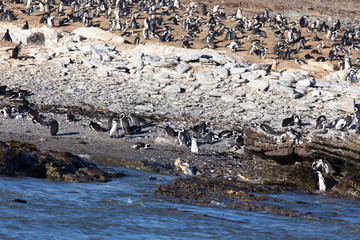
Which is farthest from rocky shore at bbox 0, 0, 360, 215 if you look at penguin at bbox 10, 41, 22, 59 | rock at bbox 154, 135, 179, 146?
penguin at bbox 10, 41, 22, 59

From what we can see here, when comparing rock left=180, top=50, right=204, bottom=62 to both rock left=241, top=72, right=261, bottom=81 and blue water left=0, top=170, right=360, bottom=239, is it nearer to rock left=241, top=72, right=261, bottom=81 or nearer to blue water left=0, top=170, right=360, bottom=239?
rock left=241, top=72, right=261, bottom=81

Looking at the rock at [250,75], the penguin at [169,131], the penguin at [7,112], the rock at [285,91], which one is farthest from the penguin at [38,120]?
the rock at [285,91]

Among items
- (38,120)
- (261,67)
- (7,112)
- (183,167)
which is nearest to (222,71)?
(261,67)

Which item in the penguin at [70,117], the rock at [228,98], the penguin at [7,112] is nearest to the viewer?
the penguin at [7,112]

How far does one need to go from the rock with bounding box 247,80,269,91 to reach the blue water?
395 inches

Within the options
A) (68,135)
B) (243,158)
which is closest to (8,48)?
(68,135)

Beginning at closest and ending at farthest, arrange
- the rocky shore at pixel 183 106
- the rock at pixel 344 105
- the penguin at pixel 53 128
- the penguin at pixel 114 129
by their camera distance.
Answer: the rocky shore at pixel 183 106 → the penguin at pixel 53 128 → the penguin at pixel 114 129 → the rock at pixel 344 105

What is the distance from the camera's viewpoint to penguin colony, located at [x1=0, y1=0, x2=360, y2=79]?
2681 cm

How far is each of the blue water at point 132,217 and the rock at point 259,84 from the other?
32.9 feet

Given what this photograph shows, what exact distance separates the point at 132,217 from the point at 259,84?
12660 mm

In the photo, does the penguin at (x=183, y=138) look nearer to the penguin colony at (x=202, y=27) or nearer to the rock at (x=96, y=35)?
the penguin colony at (x=202, y=27)

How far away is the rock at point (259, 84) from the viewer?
20.2 metres

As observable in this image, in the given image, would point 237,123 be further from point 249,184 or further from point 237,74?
point 249,184

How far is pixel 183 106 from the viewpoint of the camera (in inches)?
737
